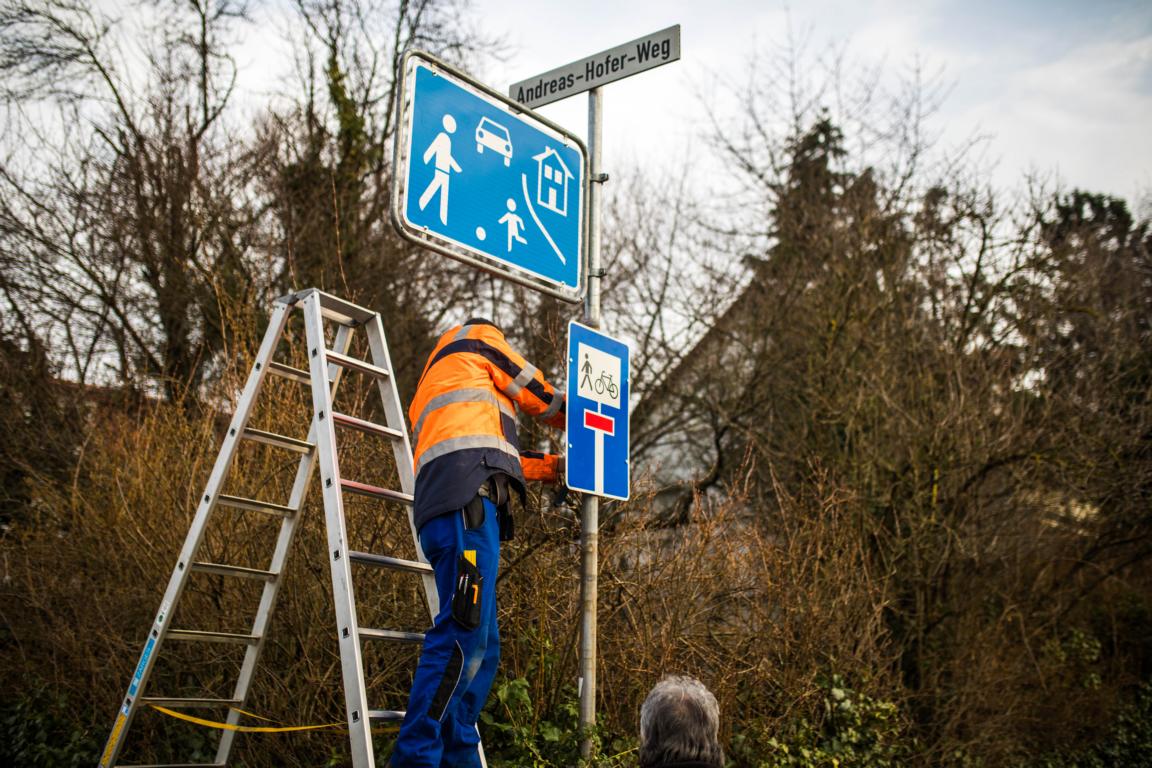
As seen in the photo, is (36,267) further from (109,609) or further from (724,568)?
(724,568)

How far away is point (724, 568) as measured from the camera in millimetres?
6020

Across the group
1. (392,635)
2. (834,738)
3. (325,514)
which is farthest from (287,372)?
(834,738)

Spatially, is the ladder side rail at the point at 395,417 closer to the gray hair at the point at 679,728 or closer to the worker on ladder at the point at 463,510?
the worker on ladder at the point at 463,510

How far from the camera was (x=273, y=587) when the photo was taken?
14.2 ft

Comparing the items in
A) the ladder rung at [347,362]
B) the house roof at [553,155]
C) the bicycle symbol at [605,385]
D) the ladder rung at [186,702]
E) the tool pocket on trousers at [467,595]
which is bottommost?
the ladder rung at [186,702]

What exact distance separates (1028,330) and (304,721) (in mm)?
9551

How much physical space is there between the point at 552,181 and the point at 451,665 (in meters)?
2.21

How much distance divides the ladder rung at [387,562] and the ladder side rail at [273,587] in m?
0.73

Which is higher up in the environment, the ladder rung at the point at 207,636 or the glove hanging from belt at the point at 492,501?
the glove hanging from belt at the point at 492,501

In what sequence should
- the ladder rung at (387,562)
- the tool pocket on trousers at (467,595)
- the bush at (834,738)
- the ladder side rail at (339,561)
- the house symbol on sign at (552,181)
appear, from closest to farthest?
the ladder side rail at (339,561) < the tool pocket on trousers at (467,595) < the ladder rung at (387,562) < the house symbol on sign at (552,181) < the bush at (834,738)

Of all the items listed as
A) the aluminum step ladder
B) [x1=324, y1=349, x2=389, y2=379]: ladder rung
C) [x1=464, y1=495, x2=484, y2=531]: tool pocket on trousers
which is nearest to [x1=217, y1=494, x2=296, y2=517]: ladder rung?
the aluminum step ladder

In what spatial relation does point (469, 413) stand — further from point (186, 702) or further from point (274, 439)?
point (186, 702)

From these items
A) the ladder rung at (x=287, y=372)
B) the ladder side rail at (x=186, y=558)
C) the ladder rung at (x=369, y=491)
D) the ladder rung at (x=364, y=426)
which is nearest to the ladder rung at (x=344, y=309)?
the ladder side rail at (x=186, y=558)

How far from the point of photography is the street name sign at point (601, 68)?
438cm
